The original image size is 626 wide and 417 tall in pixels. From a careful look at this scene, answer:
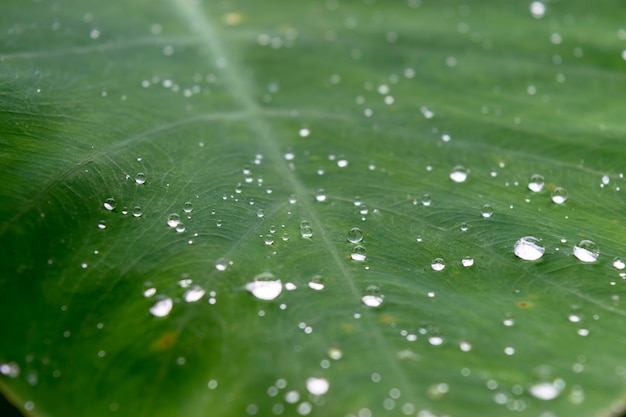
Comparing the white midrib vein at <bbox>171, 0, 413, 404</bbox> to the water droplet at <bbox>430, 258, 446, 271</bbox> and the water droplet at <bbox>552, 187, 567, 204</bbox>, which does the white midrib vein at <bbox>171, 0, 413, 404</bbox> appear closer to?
the water droplet at <bbox>430, 258, 446, 271</bbox>

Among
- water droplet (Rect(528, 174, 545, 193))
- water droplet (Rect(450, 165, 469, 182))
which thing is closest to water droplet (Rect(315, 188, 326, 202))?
water droplet (Rect(450, 165, 469, 182))

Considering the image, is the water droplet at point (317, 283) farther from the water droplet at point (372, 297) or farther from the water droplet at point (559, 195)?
the water droplet at point (559, 195)

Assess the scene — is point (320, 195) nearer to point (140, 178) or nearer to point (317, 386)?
point (140, 178)

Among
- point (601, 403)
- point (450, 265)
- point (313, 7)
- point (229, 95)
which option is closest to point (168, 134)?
point (229, 95)

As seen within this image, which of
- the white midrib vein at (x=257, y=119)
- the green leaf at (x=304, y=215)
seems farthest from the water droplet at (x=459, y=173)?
the white midrib vein at (x=257, y=119)

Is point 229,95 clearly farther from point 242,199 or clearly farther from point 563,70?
point 563,70
